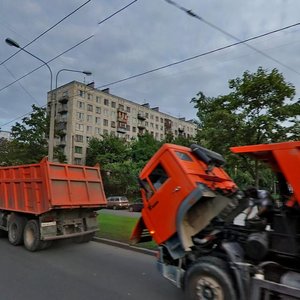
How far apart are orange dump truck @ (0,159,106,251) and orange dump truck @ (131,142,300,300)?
4.80 meters

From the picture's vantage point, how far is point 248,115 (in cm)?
2281

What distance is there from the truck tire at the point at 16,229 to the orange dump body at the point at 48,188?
29 cm

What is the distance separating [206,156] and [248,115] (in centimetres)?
1733

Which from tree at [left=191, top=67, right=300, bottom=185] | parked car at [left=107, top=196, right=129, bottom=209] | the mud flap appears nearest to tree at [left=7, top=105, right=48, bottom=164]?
parked car at [left=107, top=196, right=129, bottom=209]

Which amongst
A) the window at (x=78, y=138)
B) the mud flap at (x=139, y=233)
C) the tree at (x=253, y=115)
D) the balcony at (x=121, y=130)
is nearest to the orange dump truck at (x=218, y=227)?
the mud flap at (x=139, y=233)

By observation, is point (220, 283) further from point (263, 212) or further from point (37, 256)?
point (37, 256)

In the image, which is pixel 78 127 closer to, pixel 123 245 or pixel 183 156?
pixel 123 245

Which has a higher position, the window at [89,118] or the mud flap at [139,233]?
the window at [89,118]

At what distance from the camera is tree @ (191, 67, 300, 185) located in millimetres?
21734

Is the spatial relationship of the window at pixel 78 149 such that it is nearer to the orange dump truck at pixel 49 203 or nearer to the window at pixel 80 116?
the window at pixel 80 116

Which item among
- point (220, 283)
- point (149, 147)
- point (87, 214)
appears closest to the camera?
point (220, 283)

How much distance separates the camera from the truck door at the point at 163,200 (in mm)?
5941

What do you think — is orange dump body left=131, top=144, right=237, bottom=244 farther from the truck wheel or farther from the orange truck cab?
the truck wheel

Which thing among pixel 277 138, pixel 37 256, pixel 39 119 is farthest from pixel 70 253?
pixel 39 119
